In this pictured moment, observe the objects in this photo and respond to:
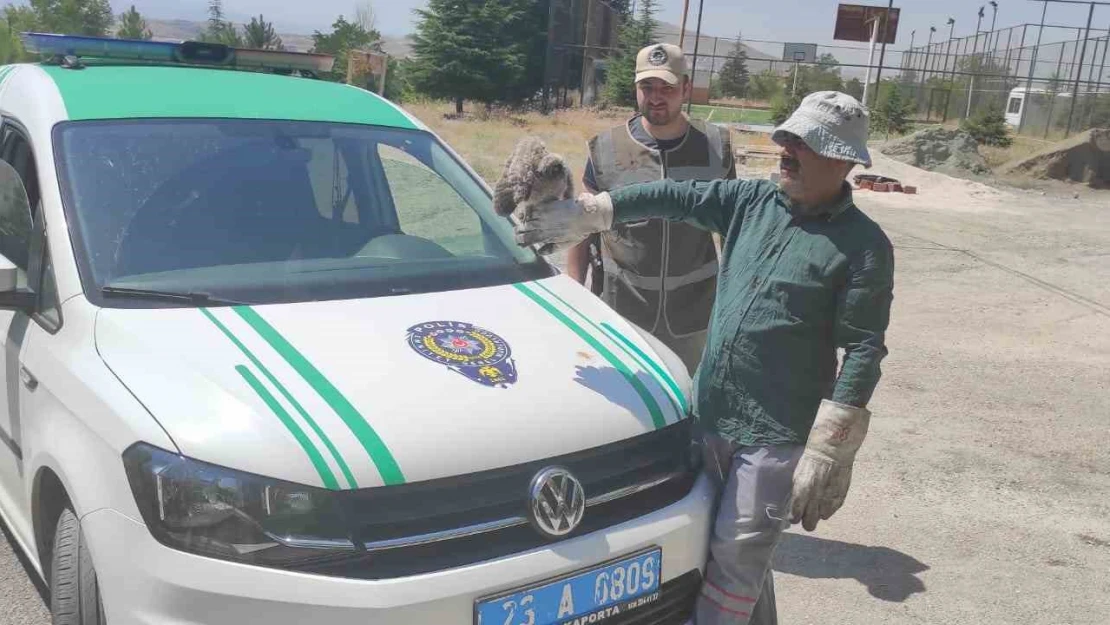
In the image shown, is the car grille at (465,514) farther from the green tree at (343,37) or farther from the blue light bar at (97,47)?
the green tree at (343,37)

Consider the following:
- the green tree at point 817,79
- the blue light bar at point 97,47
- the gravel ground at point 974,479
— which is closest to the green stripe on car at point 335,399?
→ the gravel ground at point 974,479

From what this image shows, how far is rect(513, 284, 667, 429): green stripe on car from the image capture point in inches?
100

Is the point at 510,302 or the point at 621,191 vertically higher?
the point at 621,191

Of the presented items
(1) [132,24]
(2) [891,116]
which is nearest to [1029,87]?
(2) [891,116]

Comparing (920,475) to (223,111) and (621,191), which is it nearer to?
(621,191)

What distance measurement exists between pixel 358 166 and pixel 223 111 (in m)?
0.55

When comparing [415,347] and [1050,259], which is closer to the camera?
[415,347]

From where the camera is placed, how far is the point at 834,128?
248cm

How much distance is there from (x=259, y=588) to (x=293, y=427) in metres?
0.34

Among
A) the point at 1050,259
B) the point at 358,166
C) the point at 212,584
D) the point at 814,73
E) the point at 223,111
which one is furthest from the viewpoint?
the point at 814,73

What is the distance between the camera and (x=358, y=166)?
3594 mm

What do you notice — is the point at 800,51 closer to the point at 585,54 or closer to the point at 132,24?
the point at 585,54

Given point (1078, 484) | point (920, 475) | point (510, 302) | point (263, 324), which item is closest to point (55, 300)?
point (263, 324)

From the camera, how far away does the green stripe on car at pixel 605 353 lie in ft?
8.34
